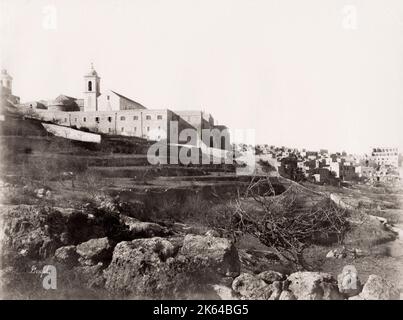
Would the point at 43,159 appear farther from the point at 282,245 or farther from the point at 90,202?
the point at 282,245

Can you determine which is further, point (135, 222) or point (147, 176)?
point (147, 176)

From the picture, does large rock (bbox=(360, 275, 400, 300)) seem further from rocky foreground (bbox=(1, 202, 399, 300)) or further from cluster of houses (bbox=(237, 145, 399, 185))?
cluster of houses (bbox=(237, 145, 399, 185))

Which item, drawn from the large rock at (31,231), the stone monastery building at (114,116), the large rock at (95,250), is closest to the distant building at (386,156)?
the stone monastery building at (114,116)

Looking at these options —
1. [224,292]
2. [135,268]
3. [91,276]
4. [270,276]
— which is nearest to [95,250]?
[91,276]

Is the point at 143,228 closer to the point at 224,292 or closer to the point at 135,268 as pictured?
the point at 135,268

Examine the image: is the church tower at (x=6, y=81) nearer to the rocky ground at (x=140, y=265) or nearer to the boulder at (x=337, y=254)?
the rocky ground at (x=140, y=265)
